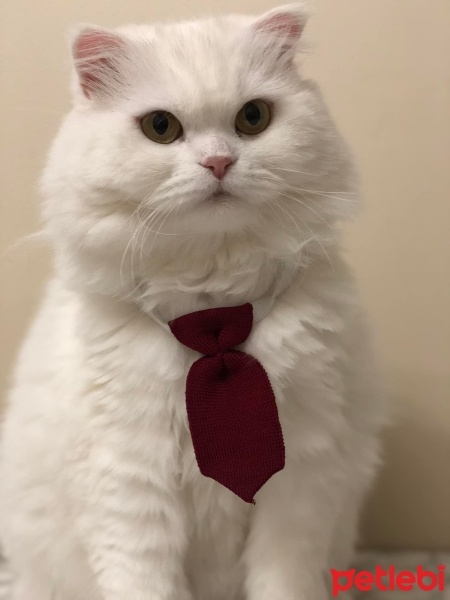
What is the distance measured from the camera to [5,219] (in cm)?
159

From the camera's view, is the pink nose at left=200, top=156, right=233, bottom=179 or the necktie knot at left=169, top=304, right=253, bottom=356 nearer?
the pink nose at left=200, top=156, right=233, bottom=179

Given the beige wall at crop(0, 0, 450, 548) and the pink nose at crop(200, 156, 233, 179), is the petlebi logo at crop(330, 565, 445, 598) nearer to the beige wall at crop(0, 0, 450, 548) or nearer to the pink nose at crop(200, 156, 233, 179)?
the beige wall at crop(0, 0, 450, 548)

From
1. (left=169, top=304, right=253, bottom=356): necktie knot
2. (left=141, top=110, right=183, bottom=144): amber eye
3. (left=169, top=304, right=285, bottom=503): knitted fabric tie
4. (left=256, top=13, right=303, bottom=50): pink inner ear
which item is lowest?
(left=169, top=304, right=285, bottom=503): knitted fabric tie

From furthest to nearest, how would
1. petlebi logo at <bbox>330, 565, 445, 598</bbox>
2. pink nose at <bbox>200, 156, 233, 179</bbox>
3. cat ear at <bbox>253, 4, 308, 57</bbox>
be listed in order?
1. petlebi logo at <bbox>330, 565, 445, 598</bbox>
2. cat ear at <bbox>253, 4, 308, 57</bbox>
3. pink nose at <bbox>200, 156, 233, 179</bbox>

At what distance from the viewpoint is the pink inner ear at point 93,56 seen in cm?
90

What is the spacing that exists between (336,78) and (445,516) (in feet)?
3.51

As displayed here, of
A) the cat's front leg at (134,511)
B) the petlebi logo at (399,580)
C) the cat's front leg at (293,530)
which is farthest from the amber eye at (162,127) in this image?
the petlebi logo at (399,580)

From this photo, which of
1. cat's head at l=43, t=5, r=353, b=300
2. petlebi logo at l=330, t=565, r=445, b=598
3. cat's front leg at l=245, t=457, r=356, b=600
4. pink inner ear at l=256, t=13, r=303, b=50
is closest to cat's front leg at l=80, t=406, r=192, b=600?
cat's front leg at l=245, t=457, r=356, b=600

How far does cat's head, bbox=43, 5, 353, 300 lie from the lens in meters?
0.85

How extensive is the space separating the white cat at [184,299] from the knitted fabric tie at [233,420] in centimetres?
4

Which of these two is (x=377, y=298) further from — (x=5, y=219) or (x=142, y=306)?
(x=5, y=219)

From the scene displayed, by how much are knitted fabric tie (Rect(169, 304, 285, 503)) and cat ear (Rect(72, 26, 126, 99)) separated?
358 millimetres

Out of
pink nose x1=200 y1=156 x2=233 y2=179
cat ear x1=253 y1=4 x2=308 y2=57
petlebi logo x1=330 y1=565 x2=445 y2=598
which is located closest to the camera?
pink nose x1=200 y1=156 x2=233 y2=179

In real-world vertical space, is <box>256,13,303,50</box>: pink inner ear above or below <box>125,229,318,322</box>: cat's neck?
above
